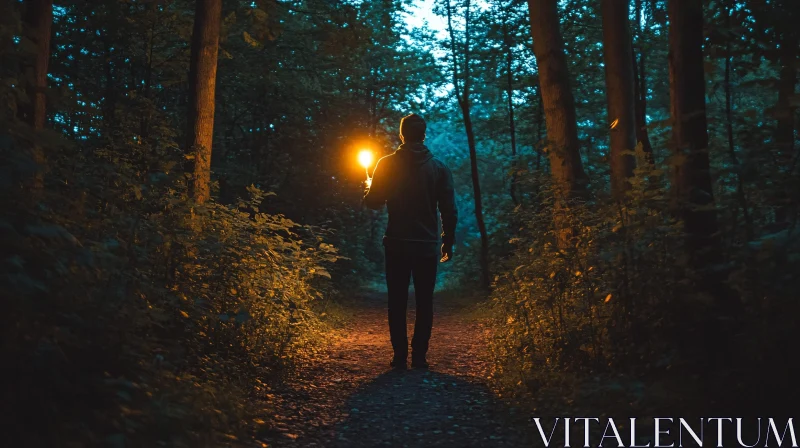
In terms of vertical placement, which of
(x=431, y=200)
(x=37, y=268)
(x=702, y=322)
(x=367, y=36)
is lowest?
(x=702, y=322)

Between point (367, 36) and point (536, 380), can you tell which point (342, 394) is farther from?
point (367, 36)

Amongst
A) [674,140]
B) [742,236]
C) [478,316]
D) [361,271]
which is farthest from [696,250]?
[361,271]

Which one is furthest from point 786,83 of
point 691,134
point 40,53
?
point 40,53

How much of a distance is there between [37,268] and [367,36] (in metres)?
9.65

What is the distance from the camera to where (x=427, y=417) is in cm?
497

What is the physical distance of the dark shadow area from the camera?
4422 mm

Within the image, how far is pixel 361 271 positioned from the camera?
21.1 metres

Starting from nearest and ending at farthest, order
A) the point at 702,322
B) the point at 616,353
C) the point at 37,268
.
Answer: the point at 37,268 → the point at 702,322 → the point at 616,353

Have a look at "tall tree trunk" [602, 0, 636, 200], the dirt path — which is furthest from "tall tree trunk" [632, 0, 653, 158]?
the dirt path

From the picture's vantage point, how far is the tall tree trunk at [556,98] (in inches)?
347

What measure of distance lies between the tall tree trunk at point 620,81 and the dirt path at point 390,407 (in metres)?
3.47

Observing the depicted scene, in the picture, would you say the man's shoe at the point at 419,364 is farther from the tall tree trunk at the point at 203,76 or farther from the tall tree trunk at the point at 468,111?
the tall tree trunk at the point at 468,111

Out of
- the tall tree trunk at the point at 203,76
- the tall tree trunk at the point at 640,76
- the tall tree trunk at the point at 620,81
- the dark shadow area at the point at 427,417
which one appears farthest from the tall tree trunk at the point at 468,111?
the dark shadow area at the point at 427,417

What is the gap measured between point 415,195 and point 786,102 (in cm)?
361
